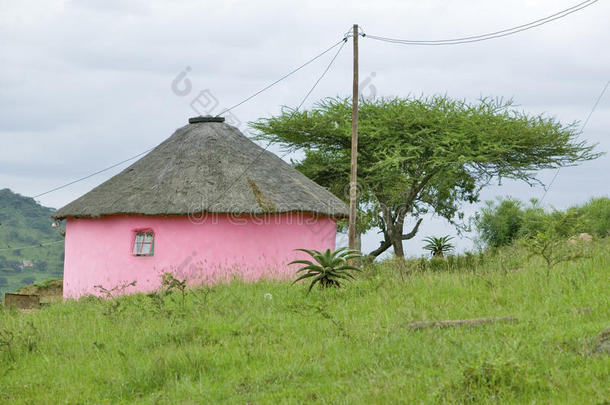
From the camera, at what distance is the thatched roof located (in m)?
17.2

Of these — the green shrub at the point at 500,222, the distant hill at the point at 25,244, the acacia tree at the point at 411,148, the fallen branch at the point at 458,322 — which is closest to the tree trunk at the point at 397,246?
the acacia tree at the point at 411,148

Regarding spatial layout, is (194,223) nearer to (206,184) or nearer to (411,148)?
(206,184)

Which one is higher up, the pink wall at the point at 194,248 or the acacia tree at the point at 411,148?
the acacia tree at the point at 411,148

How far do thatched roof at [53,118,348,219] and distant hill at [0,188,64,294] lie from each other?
36.5 metres

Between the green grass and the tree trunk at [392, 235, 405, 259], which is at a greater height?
the tree trunk at [392, 235, 405, 259]

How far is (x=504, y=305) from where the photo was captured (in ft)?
30.7

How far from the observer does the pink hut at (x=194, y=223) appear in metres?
17.2

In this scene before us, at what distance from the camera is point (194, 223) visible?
17.2m

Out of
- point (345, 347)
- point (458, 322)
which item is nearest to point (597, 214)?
point (458, 322)

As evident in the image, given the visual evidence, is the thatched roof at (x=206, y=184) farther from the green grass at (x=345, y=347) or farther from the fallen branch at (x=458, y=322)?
the fallen branch at (x=458, y=322)

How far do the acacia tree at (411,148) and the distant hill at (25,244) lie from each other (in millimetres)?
32169

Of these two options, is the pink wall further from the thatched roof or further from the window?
the thatched roof

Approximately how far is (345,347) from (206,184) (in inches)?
428

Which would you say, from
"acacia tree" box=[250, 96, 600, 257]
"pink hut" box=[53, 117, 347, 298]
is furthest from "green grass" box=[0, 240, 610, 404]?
"acacia tree" box=[250, 96, 600, 257]
